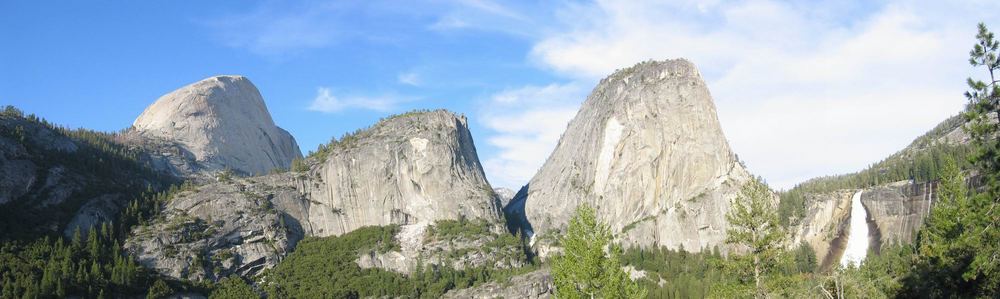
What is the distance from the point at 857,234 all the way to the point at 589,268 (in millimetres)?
107287

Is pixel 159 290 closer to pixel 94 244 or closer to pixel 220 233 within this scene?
pixel 94 244

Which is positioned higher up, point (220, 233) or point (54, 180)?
point (54, 180)

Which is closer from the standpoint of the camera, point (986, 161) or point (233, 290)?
point (986, 161)

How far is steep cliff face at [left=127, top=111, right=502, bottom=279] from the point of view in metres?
128

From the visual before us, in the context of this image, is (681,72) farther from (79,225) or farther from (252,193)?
(79,225)

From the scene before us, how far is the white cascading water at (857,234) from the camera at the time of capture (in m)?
134

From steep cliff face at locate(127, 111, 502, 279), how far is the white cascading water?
5815 centimetres

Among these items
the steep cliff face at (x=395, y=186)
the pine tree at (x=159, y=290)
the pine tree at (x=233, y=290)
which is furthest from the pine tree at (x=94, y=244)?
the steep cliff face at (x=395, y=186)

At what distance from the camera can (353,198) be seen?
14450 centimetres

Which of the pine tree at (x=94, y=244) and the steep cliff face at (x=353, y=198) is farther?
the steep cliff face at (x=353, y=198)

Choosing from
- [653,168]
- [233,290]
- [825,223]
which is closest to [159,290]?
[233,290]

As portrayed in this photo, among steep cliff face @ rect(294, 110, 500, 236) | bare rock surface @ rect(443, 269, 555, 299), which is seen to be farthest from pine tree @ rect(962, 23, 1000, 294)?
steep cliff face @ rect(294, 110, 500, 236)

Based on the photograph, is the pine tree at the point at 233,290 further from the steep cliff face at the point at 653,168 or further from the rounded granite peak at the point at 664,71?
the rounded granite peak at the point at 664,71

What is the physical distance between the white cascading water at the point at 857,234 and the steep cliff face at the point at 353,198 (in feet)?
191
